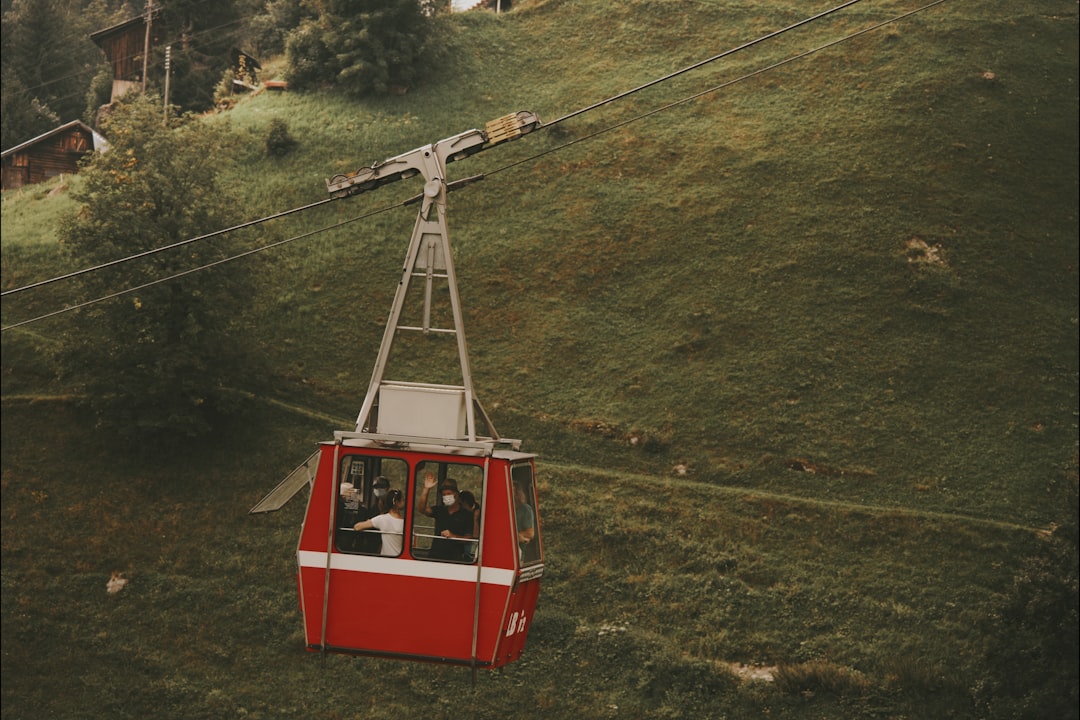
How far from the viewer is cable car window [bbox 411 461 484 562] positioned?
13.6m

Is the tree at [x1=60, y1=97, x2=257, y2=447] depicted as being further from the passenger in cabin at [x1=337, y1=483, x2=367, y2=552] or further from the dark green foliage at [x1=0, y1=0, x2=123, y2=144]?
the dark green foliage at [x1=0, y1=0, x2=123, y2=144]

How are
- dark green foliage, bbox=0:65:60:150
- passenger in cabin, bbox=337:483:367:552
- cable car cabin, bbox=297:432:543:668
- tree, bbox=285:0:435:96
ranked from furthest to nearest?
tree, bbox=285:0:435:96
dark green foliage, bbox=0:65:60:150
passenger in cabin, bbox=337:483:367:552
cable car cabin, bbox=297:432:543:668

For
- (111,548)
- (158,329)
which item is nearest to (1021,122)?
(158,329)

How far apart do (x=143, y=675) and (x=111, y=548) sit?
189 inches

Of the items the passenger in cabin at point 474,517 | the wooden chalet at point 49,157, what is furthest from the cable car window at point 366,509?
Result: the wooden chalet at point 49,157

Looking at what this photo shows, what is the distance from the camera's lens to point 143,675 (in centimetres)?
2523

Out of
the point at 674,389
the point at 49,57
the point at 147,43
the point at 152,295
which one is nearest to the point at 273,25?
the point at 147,43

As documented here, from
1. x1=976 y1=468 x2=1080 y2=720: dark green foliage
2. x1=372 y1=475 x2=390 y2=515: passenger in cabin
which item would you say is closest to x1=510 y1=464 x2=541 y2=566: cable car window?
x1=372 y1=475 x2=390 y2=515: passenger in cabin

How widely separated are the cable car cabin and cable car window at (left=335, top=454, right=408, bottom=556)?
0.01m

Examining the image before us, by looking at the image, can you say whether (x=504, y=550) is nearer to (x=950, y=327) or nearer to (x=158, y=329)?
(x=158, y=329)

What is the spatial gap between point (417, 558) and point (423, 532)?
1.08ft

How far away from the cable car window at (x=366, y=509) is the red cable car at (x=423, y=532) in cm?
1

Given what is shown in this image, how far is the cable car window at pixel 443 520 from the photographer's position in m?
13.6

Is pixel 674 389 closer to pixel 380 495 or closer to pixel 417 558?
pixel 380 495
